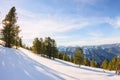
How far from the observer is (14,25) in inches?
2128

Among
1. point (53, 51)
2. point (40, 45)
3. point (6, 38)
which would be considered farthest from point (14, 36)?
point (53, 51)

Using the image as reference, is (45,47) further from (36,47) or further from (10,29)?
(10,29)

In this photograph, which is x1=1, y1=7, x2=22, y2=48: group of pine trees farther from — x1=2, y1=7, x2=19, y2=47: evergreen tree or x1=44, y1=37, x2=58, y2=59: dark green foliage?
x1=44, y1=37, x2=58, y2=59: dark green foliage

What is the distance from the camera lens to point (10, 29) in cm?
5294

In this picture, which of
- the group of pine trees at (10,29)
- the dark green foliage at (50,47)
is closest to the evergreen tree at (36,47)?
the dark green foliage at (50,47)

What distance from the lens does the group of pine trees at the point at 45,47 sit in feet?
221

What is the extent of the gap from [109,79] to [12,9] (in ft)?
123

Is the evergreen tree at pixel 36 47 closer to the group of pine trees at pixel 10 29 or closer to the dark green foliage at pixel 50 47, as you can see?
the dark green foliage at pixel 50 47

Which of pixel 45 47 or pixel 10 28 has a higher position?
pixel 10 28

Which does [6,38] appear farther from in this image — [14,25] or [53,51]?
[53,51]

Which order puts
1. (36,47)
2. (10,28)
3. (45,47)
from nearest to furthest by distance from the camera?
(10,28) < (36,47) < (45,47)

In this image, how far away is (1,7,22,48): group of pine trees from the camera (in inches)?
2055

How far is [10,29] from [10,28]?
299 millimetres

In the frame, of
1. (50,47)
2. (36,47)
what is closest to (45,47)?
(50,47)
